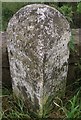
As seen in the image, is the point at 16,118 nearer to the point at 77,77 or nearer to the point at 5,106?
the point at 5,106

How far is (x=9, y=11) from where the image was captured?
4023mm

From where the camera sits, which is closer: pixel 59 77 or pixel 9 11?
pixel 59 77

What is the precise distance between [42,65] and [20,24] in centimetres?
35

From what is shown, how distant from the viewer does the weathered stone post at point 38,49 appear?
2.48 metres

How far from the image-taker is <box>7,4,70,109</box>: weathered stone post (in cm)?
248

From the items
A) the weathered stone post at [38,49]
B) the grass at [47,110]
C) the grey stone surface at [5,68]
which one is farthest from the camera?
the grey stone surface at [5,68]

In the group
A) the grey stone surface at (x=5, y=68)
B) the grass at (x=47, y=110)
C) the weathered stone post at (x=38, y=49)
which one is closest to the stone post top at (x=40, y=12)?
the weathered stone post at (x=38, y=49)

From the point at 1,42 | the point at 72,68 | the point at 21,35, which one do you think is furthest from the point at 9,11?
the point at 21,35

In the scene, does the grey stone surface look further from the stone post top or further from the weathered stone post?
the stone post top

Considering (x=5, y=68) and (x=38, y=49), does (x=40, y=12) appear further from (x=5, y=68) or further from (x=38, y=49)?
(x=5, y=68)

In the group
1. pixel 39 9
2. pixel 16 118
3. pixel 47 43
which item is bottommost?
pixel 16 118

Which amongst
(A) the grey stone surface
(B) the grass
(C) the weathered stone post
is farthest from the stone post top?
(B) the grass

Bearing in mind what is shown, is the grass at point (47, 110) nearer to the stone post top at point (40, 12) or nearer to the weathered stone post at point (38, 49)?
the weathered stone post at point (38, 49)

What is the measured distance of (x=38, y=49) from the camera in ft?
8.11
